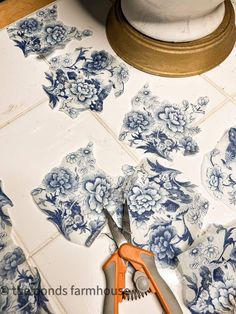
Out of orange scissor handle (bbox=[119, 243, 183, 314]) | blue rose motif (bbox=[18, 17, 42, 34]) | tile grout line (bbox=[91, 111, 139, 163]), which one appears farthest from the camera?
blue rose motif (bbox=[18, 17, 42, 34])

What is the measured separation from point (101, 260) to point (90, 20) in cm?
42

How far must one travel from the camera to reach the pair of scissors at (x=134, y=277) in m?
0.43

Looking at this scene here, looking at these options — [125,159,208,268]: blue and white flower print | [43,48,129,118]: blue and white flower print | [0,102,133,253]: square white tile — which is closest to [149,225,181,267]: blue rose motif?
[125,159,208,268]: blue and white flower print

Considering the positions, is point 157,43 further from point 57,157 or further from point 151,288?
point 151,288

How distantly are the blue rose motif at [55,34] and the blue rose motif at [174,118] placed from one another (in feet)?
0.73

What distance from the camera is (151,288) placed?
43 cm

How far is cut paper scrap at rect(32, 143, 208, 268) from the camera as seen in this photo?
Answer: 1.59ft

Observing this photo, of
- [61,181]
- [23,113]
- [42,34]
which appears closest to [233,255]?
[61,181]

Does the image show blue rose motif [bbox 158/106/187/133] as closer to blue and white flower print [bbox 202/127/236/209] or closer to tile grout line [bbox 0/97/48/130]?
blue and white flower print [bbox 202/127/236/209]

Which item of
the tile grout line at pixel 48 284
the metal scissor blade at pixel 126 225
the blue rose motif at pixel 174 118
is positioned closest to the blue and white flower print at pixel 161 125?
the blue rose motif at pixel 174 118

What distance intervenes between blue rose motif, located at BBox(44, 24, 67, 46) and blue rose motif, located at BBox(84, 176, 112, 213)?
27cm

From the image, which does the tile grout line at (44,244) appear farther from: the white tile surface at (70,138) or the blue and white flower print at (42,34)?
the blue and white flower print at (42,34)

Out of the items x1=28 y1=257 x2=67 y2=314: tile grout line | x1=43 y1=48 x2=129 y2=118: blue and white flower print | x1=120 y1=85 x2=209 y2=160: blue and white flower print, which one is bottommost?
x1=28 y1=257 x2=67 y2=314: tile grout line

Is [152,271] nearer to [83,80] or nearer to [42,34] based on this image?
[83,80]
